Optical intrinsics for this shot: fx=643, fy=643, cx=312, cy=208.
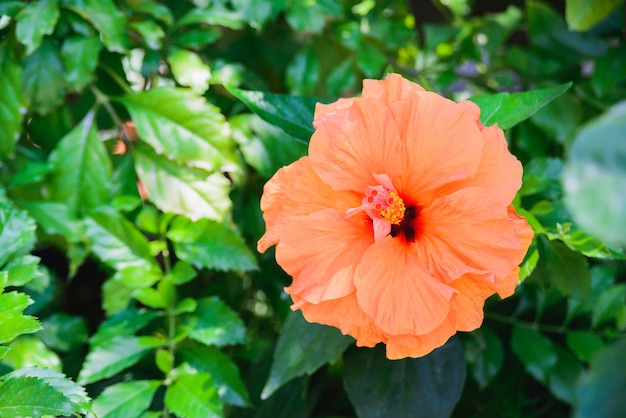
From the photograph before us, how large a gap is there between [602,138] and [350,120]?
27cm

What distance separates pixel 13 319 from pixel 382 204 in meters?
0.33

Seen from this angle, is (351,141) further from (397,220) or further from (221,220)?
(221,220)

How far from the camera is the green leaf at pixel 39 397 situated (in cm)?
52

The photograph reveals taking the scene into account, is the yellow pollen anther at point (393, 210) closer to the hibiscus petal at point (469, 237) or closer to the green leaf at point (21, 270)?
the hibiscus petal at point (469, 237)

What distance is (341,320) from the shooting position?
→ 0.50 metres

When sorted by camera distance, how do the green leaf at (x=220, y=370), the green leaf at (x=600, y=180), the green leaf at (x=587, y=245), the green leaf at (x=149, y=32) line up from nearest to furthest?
the green leaf at (x=600, y=180), the green leaf at (x=587, y=245), the green leaf at (x=220, y=370), the green leaf at (x=149, y=32)

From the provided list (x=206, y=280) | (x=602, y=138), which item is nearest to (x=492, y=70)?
(x=206, y=280)

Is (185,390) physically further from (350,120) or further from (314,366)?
(350,120)

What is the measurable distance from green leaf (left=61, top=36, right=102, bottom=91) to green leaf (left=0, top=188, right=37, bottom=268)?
0.17 m

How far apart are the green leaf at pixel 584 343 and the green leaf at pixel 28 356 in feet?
1.99

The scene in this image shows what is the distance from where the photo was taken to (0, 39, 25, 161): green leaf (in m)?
0.76

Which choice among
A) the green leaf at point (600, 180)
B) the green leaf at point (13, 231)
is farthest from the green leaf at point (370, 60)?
the green leaf at point (600, 180)

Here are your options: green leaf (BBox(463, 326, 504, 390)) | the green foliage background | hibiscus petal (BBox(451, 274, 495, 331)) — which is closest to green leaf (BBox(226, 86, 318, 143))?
the green foliage background

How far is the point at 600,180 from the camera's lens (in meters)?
0.25
